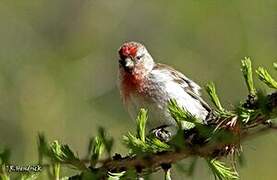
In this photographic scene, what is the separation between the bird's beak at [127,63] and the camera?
15.3 ft

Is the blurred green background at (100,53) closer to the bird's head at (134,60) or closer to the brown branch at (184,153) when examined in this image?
the bird's head at (134,60)

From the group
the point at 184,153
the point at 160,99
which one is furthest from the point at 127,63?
the point at 184,153

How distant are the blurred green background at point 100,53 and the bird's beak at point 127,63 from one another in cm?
354

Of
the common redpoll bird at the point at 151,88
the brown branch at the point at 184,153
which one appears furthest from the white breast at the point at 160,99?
the brown branch at the point at 184,153

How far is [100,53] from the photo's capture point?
966 centimetres

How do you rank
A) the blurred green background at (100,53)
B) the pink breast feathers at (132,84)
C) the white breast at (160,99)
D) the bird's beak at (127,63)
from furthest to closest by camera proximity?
the blurred green background at (100,53) → the bird's beak at (127,63) → the pink breast feathers at (132,84) → the white breast at (160,99)

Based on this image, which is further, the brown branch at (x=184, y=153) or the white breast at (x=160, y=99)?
the white breast at (x=160, y=99)

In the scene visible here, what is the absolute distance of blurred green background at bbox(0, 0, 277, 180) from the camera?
8734 mm

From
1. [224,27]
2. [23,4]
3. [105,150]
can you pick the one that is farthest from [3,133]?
[105,150]

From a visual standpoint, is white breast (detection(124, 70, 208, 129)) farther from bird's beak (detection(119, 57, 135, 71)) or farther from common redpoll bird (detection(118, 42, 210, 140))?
bird's beak (detection(119, 57, 135, 71))

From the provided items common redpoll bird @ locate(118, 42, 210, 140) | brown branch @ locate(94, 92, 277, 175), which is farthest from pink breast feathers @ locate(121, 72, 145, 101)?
brown branch @ locate(94, 92, 277, 175)

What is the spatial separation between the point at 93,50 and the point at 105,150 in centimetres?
769

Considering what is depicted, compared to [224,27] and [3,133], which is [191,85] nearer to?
[3,133]

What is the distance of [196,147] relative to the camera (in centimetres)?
204
